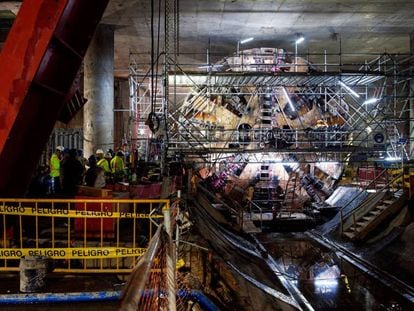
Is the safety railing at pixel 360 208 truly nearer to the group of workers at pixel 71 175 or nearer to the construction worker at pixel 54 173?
the group of workers at pixel 71 175

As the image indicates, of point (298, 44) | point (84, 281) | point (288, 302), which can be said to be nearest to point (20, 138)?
point (84, 281)

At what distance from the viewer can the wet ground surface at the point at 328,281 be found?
8.71m

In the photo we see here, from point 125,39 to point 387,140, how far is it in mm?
14329

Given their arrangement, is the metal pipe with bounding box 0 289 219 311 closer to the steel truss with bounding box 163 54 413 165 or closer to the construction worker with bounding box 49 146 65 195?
the construction worker with bounding box 49 146 65 195

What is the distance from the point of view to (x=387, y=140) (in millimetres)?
17438

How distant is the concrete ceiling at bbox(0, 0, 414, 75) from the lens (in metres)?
15.4

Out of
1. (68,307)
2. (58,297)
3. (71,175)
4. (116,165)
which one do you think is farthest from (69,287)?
(116,165)

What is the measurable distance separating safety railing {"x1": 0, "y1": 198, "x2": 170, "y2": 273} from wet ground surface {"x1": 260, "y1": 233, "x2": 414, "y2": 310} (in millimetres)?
4605

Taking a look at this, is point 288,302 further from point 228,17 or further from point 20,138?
point 228,17

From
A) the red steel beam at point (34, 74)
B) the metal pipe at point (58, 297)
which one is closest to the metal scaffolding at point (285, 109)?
the red steel beam at point (34, 74)

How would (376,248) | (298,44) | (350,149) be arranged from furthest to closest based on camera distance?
(298,44) < (350,149) < (376,248)

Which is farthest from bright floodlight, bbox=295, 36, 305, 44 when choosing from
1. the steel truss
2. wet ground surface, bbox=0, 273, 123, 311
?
wet ground surface, bbox=0, 273, 123, 311

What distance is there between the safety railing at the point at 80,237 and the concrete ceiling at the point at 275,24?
33.3 feet

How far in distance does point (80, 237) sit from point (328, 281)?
262 inches
